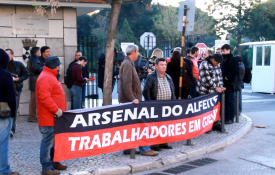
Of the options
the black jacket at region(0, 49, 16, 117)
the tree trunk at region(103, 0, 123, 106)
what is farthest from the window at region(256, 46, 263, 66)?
the black jacket at region(0, 49, 16, 117)

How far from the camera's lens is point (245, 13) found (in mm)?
35938

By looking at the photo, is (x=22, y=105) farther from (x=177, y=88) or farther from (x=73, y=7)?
(x=177, y=88)

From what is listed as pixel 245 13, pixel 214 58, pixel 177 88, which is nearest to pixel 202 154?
pixel 177 88

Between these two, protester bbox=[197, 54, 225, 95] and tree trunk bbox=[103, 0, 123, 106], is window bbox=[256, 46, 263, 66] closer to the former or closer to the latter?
Result: protester bbox=[197, 54, 225, 95]

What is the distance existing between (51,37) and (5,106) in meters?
5.19

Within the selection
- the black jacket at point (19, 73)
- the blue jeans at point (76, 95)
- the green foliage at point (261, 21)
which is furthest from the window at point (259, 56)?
the green foliage at point (261, 21)

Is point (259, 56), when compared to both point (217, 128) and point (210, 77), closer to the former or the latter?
point (217, 128)

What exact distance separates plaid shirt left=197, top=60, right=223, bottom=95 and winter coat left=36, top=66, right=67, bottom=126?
395cm

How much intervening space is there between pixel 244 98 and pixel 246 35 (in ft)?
76.7

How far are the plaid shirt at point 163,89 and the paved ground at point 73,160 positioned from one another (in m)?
1.02

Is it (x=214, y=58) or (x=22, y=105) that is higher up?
(x=214, y=58)

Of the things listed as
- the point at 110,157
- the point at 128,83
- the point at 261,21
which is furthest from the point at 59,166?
the point at 261,21

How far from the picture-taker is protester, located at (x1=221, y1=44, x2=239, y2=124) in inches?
334

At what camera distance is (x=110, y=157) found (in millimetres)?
5707
